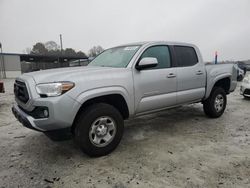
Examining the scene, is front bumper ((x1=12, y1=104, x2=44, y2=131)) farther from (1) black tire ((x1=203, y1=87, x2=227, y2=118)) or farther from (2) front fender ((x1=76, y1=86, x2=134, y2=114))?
(1) black tire ((x1=203, y1=87, x2=227, y2=118))

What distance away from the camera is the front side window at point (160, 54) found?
12.7 feet

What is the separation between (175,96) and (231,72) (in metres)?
2.32

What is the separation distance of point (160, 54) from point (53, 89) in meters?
2.25

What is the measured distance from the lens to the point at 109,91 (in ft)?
10.1

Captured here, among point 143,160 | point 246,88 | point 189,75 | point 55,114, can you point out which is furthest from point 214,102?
point 55,114

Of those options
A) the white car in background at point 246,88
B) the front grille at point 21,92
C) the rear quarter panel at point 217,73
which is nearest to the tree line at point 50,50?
the white car in background at point 246,88

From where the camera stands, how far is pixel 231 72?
5.44m

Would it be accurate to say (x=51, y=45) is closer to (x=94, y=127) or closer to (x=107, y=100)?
(x=107, y=100)

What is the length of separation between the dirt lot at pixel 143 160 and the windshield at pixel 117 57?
1435mm

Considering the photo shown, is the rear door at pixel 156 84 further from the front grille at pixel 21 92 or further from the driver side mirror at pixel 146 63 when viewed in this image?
the front grille at pixel 21 92

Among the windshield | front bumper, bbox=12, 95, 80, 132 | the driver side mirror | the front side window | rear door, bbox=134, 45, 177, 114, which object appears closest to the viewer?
front bumper, bbox=12, 95, 80, 132

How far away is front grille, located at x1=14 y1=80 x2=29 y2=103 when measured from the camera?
9.59 feet

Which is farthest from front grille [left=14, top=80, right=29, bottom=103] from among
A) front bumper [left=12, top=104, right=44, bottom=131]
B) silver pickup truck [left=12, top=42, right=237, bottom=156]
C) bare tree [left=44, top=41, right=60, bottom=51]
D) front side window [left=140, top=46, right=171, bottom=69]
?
bare tree [left=44, top=41, right=60, bottom=51]

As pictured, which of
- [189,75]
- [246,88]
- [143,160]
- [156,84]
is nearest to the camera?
[143,160]
